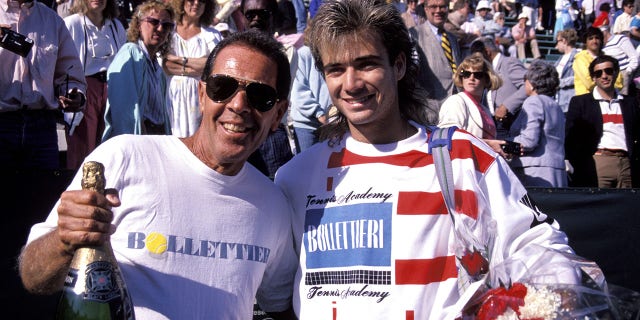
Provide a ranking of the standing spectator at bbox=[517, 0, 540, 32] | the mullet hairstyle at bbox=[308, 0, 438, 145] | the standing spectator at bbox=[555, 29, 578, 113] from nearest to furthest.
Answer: the mullet hairstyle at bbox=[308, 0, 438, 145] < the standing spectator at bbox=[555, 29, 578, 113] < the standing spectator at bbox=[517, 0, 540, 32]

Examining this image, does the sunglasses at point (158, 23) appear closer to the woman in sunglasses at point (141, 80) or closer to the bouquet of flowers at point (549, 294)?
the woman in sunglasses at point (141, 80)

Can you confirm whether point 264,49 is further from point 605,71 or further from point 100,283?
point 605,71

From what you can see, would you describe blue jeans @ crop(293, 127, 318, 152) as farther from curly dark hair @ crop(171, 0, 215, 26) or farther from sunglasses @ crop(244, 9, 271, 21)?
curly dark hair @ crop(171, 0, 215, 26)

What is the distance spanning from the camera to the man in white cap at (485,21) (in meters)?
16.0

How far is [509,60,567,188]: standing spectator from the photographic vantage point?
7676 mm

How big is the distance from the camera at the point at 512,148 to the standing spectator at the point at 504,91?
2.50ft

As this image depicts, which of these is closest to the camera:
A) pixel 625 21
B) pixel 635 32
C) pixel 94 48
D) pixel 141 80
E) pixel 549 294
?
pixel 549 294

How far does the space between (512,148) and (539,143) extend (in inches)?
23.9

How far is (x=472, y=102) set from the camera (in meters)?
6.82

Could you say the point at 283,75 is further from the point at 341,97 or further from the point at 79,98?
the point at 79,98

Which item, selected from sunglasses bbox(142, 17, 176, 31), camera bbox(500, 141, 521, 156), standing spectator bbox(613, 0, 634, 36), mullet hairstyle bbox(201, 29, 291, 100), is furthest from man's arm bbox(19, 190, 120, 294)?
standing spectator bbox(613, 0, 634, 36)

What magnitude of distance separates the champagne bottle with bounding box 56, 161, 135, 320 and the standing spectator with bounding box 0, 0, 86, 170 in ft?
10.6

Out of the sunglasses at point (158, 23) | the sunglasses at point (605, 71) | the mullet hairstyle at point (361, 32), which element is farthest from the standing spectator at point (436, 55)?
the mullet hairstyle at point (361, 32)

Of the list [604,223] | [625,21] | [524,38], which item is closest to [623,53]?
[625,21]
